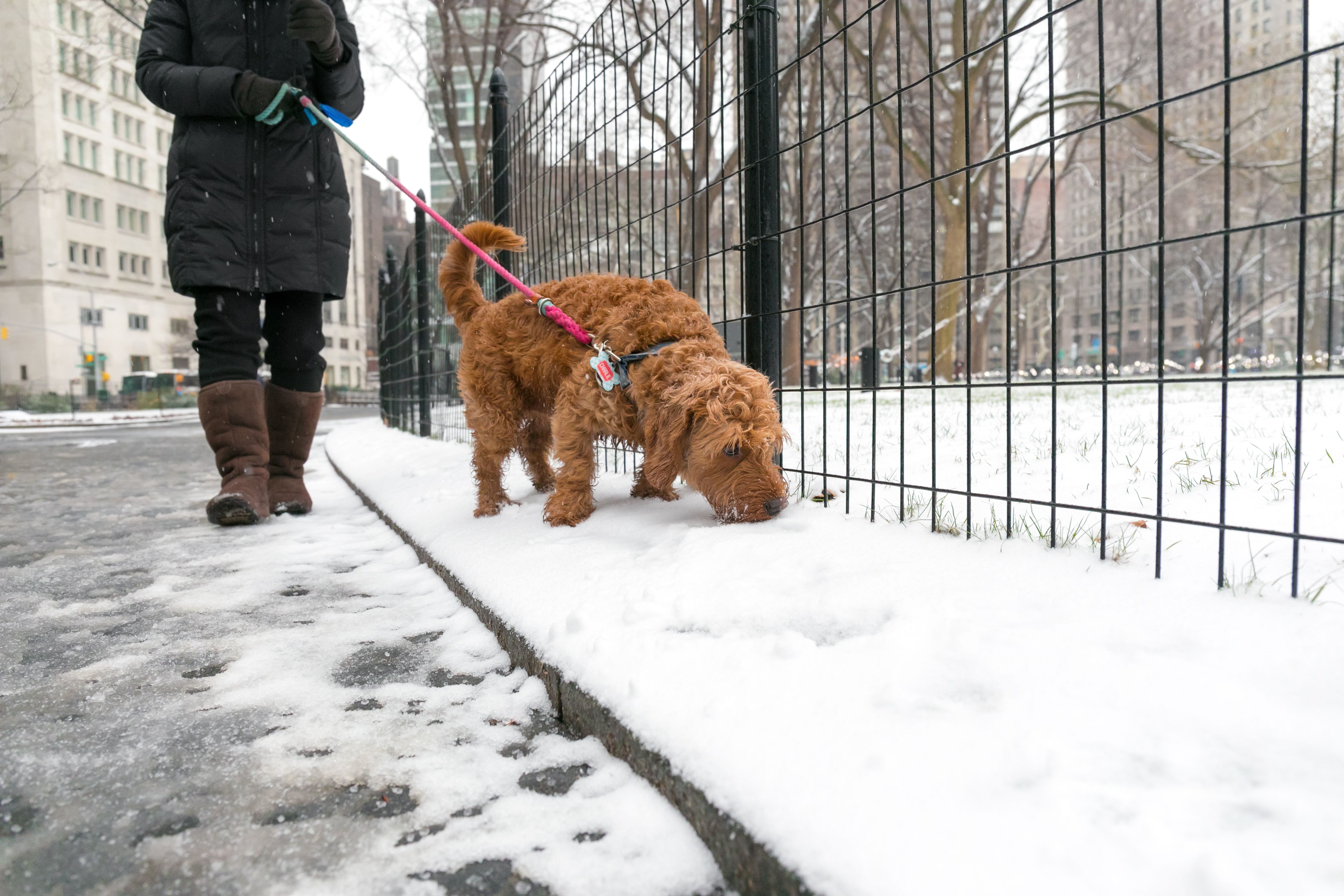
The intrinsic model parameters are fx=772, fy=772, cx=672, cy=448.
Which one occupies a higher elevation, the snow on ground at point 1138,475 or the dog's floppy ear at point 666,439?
the dog's floppy ear at point 666,439

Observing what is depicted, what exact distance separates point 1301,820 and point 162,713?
2.27 metres

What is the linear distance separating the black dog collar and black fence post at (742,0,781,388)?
1.81 feet

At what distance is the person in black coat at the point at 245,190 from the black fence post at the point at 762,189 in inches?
83.8

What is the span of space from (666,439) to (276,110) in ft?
9.49

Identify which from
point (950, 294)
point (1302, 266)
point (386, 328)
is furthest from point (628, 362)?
point (950, 294)

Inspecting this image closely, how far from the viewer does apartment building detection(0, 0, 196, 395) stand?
4062cm

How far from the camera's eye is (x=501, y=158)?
247 inches

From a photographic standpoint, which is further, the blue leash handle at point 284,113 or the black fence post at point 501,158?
the black fence post at point 501,158

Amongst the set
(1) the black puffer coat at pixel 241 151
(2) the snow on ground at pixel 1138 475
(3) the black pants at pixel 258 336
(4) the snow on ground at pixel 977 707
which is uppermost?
(1) the black puffer coat at pixel 241 151

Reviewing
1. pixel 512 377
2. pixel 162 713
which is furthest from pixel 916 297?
pixel 162 713

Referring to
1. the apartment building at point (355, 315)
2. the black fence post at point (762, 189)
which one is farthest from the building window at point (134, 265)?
the black fence post at point (762, 189)

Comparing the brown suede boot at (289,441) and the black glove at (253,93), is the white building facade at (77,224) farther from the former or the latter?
the black glove at (253,93)

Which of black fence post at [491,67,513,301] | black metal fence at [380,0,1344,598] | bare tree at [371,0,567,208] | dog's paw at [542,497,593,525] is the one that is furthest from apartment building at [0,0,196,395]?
dog's paw at [542,497,593,525]

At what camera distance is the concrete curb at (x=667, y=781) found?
3.81 ft
